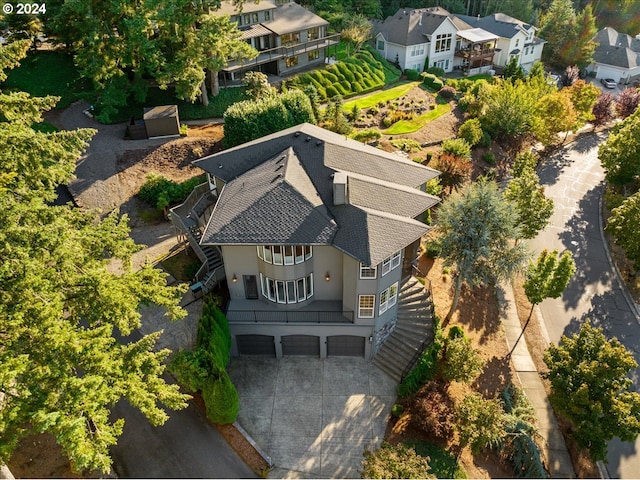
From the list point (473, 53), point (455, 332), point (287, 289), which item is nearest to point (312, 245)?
point (287, 289)

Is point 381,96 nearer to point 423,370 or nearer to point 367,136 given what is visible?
point 367,136

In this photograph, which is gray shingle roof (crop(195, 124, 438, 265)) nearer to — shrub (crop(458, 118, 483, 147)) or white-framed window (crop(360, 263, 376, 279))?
white-framed window (crop(360, 263, 376, 279))

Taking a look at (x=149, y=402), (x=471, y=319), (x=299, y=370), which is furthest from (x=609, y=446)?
(x=149, y=402)

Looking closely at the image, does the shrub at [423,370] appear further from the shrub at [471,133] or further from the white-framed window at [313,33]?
the white-framed window at [313,33]

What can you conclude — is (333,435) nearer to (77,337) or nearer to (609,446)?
(77,337)

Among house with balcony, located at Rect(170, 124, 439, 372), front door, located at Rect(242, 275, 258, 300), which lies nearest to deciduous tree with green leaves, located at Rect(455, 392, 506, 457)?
house with balcony, located at Rect(170, 124, 439, 372)

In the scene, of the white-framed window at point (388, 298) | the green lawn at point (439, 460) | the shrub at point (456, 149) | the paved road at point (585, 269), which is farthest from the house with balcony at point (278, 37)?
the green lawn at point (439, 460)
